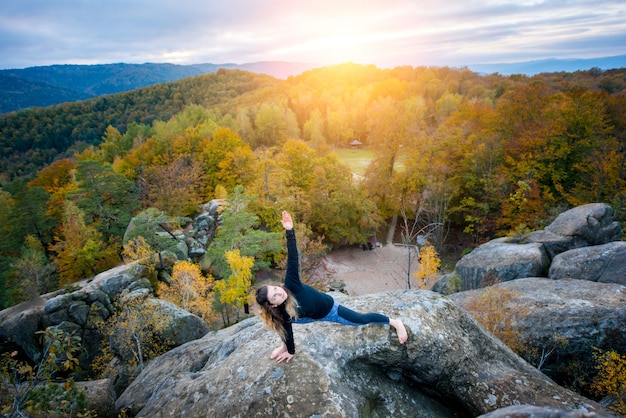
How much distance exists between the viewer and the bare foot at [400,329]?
5535 millimetres

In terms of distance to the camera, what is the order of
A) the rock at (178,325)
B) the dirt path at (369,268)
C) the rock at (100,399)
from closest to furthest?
1. the rock at (100,399)
2. the rock at (178,325)
3. the dirt path at (369,268)

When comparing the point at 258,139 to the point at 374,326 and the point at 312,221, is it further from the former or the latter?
the point at 374,326

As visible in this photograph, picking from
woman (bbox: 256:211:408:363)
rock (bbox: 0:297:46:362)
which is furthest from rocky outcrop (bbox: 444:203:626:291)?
rock (bbox: 0:297:46:362)

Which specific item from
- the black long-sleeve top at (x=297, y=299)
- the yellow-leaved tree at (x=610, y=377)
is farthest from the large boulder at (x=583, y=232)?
the black long-sleeve top at (x=297, y=299)

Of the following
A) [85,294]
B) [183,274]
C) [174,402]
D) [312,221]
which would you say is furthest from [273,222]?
[174,402]

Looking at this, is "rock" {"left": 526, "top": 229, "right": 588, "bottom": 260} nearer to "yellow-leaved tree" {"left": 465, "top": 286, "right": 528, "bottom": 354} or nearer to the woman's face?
"yellow-leaved tree" {"left": 465, "top": 286, "right": 528, "bottom": 354}

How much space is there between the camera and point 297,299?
Result: 5.39m

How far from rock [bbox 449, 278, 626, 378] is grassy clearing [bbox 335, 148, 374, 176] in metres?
42.1

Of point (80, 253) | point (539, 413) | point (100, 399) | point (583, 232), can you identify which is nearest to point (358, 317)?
point (539, 413)

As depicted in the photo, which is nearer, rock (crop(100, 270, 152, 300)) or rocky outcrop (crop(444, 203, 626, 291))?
rocky outcrop (crop(444, 203, 626, 291))

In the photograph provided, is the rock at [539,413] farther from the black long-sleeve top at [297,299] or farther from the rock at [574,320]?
the rock at [574,320]

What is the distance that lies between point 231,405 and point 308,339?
1699 millimetres

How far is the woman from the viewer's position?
5.11 metres

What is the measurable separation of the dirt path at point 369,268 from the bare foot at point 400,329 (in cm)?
2311
